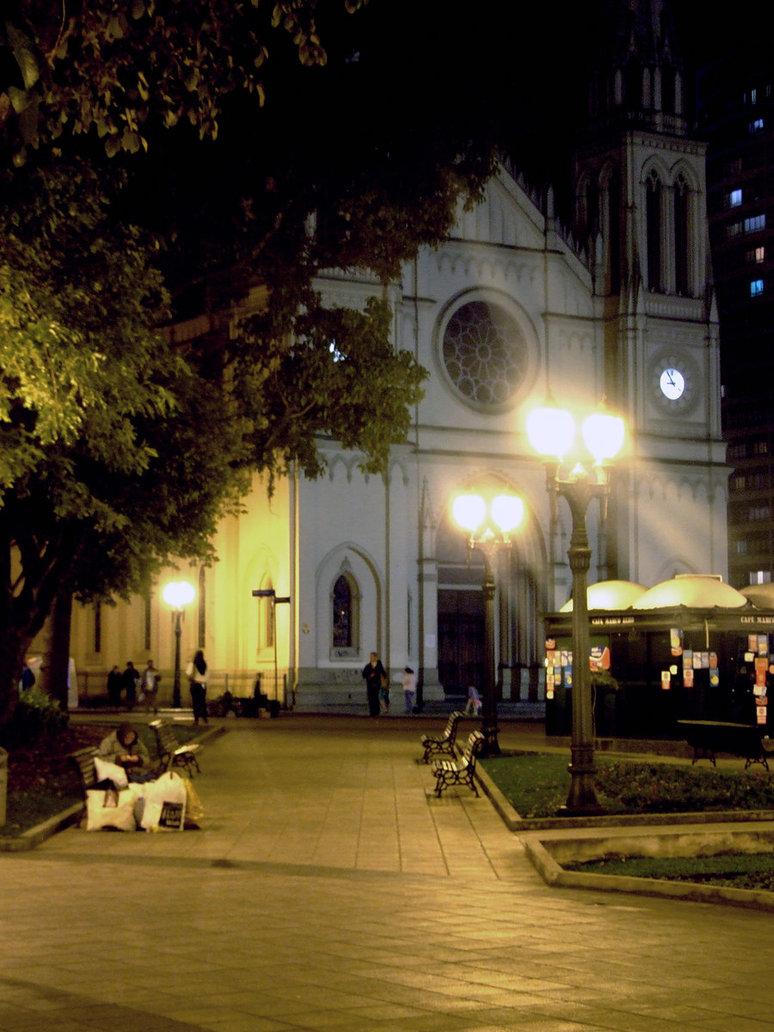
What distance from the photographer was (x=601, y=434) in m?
17.0

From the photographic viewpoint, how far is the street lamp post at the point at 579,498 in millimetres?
16062

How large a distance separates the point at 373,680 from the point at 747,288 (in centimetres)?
7004

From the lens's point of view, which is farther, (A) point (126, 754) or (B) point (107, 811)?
(A) point (126, 754)

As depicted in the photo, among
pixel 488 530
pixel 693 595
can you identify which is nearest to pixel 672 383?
pixel 693 595

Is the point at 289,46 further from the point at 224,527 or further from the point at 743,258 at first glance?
the point at 743,258

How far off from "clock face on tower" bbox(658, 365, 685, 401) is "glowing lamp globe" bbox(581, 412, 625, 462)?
37953mm

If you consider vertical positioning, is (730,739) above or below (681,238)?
below

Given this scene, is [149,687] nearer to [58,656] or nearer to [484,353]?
[484,353]

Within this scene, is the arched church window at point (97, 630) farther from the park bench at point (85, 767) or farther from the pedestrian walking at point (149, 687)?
the park bench at point (85, 767)

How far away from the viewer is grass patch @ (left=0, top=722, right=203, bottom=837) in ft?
53.0

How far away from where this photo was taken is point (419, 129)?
71.1ft

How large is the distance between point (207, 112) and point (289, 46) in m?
8.34

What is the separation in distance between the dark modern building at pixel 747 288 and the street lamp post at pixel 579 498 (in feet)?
286

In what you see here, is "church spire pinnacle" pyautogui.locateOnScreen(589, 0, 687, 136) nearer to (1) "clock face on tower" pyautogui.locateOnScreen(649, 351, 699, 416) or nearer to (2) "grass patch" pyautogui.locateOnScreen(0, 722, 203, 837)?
(1) "clock face on tower" pyautogui.locateOnScreen(649, 351, 699, 416)
